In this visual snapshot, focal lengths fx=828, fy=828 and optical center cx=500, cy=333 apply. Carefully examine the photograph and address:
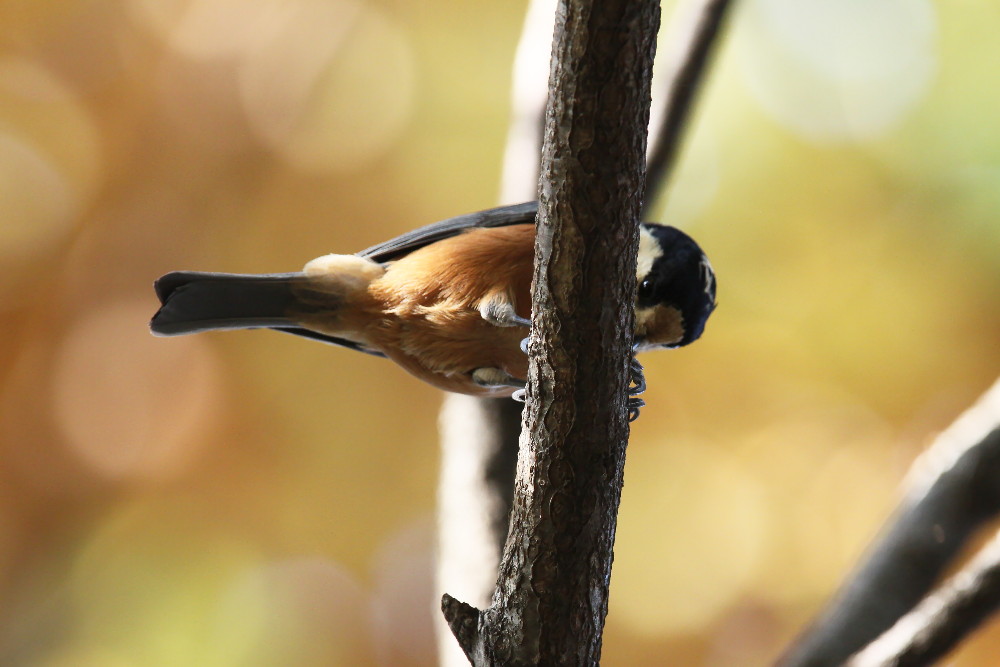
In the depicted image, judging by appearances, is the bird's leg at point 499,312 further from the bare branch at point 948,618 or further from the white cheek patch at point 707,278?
the bare branch at point 948,618

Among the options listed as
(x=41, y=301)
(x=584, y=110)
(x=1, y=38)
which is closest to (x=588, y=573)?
(x=584, y=110)

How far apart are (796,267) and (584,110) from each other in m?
2.54

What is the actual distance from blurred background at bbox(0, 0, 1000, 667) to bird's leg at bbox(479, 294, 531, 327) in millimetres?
1605

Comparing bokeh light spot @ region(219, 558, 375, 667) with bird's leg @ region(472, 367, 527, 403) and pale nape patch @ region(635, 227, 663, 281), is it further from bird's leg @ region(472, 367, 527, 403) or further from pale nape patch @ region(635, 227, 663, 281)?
pale nape patch @ region(635, 227, 663, 281)

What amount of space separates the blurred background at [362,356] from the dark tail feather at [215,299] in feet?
4.22

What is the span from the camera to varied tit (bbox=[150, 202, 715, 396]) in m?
1.59

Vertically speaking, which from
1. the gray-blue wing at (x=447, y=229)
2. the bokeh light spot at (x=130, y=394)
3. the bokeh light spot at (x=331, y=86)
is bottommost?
the gray-blue wing at (x=447, y=229)

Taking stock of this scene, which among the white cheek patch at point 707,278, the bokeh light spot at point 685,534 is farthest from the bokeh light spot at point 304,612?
the white cheek patch at point 707,278

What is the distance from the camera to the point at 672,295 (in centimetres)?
159

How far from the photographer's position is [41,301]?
2.94m

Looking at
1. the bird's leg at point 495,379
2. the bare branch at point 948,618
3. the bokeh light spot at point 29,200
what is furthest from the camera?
the bokeh light spot at point 29,200

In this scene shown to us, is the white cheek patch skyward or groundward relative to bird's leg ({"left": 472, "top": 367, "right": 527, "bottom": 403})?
skyward

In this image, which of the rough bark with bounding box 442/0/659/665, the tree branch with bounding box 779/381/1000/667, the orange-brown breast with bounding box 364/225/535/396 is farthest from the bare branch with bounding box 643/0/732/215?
the rough bark with bounding box 442/0/659/665

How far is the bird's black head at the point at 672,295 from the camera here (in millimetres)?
1587
